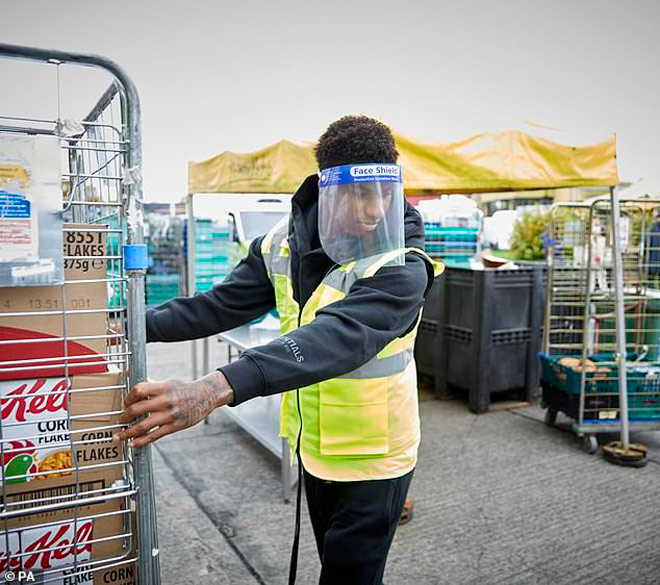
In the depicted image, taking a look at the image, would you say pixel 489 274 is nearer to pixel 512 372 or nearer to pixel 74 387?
pixel 512 372

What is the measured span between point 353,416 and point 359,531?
0.34 metres

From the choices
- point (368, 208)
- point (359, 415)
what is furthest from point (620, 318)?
point (368, 208)

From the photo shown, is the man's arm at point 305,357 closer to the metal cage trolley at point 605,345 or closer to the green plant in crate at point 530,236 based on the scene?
the metal cage trolley at point 605,345

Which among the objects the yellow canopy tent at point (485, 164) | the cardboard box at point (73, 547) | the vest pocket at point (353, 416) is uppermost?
the yellow canopy tent at point (485, 164)

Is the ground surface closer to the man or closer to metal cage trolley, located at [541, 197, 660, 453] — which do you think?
metal cage trolley, located at [541, 197, 660, 453]

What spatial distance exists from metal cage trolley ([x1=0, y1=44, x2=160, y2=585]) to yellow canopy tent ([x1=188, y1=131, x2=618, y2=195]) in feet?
8.75

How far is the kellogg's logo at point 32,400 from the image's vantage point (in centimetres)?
129

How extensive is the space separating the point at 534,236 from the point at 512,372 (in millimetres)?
1947

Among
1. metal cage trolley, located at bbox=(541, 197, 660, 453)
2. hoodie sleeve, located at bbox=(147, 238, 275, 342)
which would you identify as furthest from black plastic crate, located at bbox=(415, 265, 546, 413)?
hoodie sleeve, located at bbox=(147, 238, 275, 342)

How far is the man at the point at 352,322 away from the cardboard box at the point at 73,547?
604 millimetres

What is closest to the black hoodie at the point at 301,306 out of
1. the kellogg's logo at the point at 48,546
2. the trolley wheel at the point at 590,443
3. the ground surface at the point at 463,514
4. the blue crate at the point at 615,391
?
the kellogg's logo at the point at 48,546

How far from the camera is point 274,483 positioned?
12.9ft

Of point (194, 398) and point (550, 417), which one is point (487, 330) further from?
point (194, 398)

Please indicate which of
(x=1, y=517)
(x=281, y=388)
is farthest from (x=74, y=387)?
(x=281, y=388)
